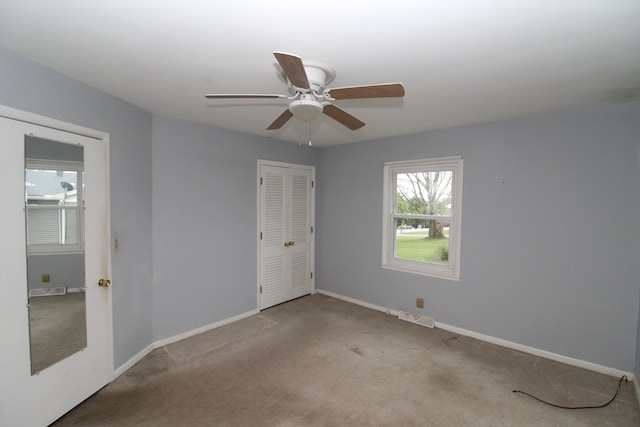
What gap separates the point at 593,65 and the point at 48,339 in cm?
398

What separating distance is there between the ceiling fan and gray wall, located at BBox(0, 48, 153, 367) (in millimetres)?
1172

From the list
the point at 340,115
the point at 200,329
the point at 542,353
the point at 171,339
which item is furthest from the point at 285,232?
the point at 542,353

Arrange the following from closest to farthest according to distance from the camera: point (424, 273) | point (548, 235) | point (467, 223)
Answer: point (548, 235) < point (467, 223) < point (424, 273)

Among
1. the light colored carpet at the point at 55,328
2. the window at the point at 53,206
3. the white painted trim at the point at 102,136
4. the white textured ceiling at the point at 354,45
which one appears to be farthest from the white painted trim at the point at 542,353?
the window at the point at 53,206

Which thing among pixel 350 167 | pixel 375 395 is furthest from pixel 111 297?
pixel 350 167

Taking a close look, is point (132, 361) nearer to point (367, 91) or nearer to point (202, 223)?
point (202, 223)

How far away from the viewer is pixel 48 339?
200 centimetres

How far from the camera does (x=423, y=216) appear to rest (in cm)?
373

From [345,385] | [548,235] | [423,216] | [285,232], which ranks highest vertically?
[423,216]

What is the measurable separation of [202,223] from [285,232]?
1297mm

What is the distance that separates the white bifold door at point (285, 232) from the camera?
4.05 meters

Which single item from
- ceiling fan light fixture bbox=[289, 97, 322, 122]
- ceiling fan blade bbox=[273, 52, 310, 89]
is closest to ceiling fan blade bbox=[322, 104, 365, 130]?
ceiling fan light fixture bbox=[289, 97, 322, 122]

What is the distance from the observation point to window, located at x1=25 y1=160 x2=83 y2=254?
1.89 metres

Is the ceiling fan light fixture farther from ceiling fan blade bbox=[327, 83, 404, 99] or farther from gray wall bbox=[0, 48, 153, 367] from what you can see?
gray wall bbox=[0, 48, 153, 367]
